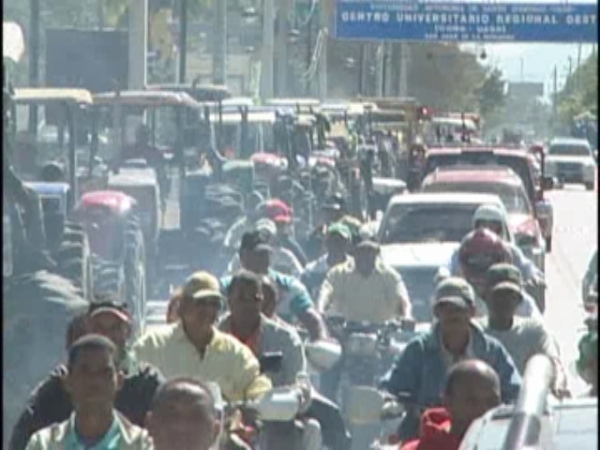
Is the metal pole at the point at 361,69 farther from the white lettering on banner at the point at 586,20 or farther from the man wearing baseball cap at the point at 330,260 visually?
the white lettering on banner at the point at 586,20

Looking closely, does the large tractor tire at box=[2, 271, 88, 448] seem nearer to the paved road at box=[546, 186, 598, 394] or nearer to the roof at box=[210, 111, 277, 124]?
the paved road at box=[546, 186, 598, 394]

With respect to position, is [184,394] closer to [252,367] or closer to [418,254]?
[252,367]

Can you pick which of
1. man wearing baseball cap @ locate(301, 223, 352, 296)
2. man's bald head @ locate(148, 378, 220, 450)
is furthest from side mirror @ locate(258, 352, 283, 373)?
man wearing baseball cap @ locate(301, 223, 352, 296)

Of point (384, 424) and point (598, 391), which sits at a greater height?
point (598, 391)

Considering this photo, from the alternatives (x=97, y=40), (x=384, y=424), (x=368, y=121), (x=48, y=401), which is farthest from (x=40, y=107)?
(x=368, y=121)

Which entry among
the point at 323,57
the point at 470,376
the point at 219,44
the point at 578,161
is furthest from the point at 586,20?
the point at 323,57

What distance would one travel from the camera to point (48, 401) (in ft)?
25.7

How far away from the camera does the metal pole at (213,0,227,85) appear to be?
4059 cm

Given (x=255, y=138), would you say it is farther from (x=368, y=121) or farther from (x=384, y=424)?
(x=384, y=424)

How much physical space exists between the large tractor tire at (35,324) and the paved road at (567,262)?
2.93 m

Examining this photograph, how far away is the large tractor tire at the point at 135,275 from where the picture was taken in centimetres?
1750

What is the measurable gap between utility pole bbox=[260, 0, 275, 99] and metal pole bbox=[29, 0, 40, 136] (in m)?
16.8

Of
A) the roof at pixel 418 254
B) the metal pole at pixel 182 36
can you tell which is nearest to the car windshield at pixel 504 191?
the roof at pixel 418 254

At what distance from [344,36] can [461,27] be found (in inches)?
121
